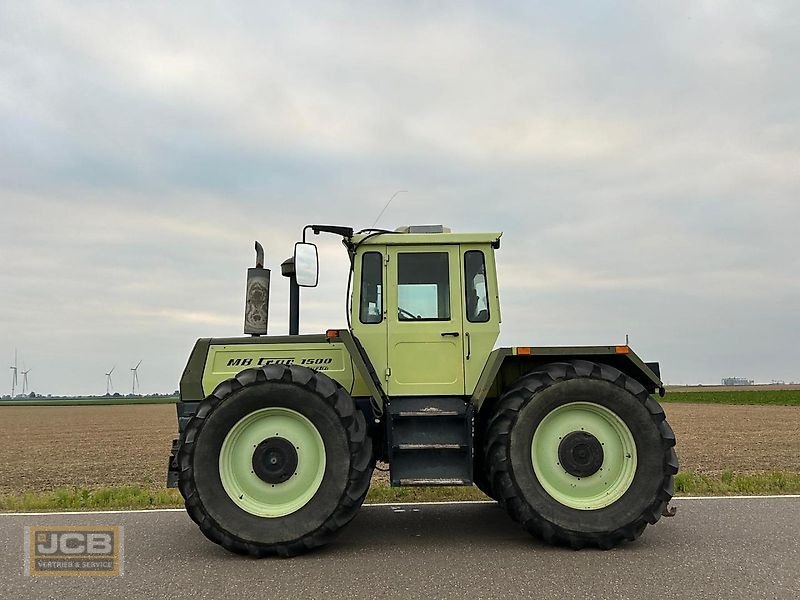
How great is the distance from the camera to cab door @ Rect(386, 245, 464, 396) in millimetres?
6133

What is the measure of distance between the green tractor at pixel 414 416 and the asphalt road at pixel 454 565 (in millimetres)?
332

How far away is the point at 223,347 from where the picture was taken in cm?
650

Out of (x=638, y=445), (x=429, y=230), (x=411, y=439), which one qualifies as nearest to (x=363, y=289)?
(x=429, y=230)

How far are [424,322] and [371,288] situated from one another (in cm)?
56

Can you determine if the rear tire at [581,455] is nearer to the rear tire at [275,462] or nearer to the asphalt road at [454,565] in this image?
the asphalt road at [454,565]

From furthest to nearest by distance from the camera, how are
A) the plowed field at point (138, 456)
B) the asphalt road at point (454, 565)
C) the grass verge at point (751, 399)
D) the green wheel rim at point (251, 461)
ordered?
the grass verge at point (751, 399), the plowed field at point (138, 456), the green wheel rim at point (251, 461), the asphalt road at point (454, 565)

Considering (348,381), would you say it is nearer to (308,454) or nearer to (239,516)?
(308,454)

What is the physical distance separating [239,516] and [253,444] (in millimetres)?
589

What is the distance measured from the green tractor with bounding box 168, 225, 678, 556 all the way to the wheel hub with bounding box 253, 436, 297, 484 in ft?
0.04

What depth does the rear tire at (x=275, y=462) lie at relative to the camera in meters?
5.50

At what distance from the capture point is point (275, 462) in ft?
18.9

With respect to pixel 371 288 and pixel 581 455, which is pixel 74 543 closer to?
pixel 371 288

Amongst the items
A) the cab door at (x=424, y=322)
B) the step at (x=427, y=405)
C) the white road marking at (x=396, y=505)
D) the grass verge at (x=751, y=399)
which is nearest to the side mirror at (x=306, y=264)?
the cab door at (x=424, y=322)

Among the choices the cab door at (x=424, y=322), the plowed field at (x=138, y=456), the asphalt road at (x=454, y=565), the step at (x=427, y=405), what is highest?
the cab door at (x=424, y=322)
